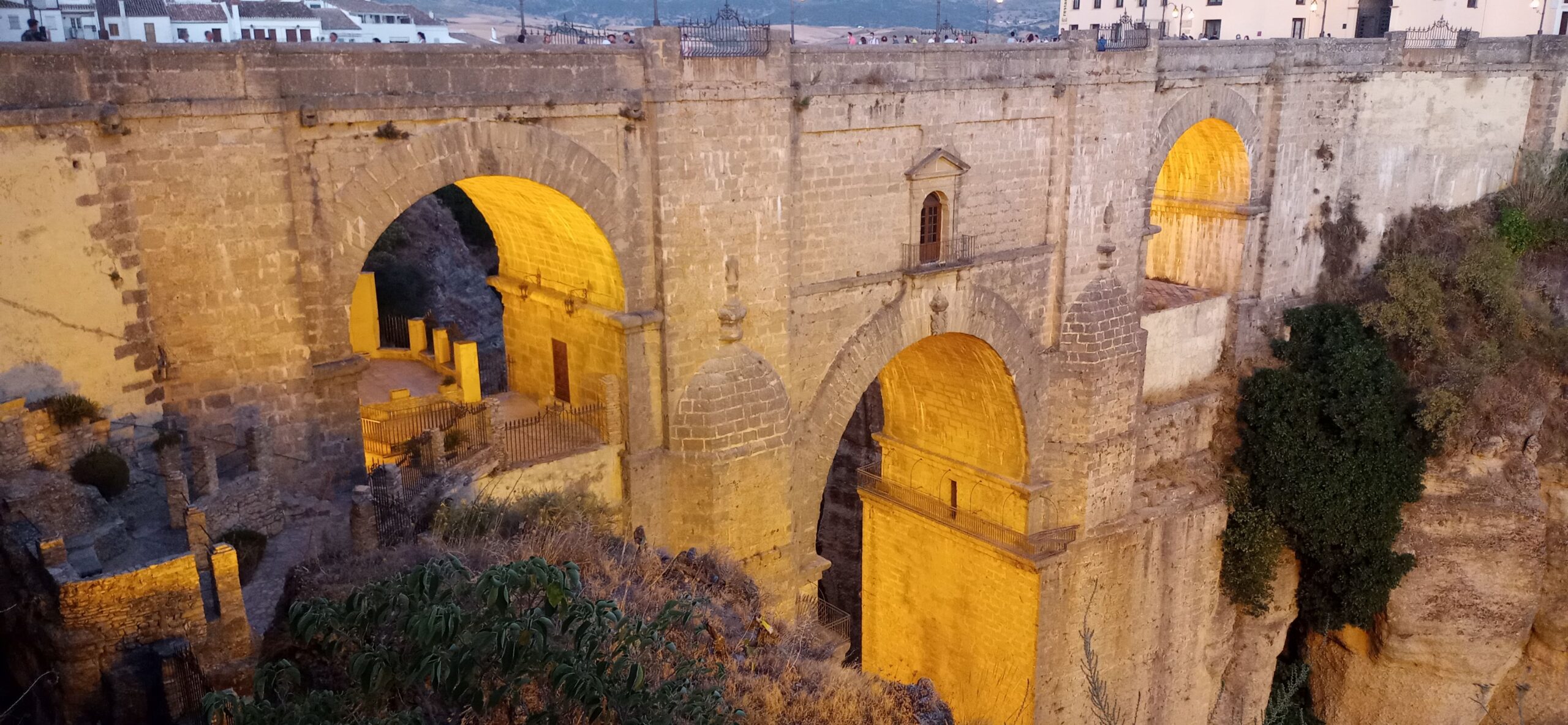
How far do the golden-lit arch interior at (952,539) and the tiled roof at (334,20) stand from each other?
73.1ft

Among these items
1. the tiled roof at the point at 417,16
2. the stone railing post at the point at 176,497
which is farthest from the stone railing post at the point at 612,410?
the tiled roof at the point at 417,16

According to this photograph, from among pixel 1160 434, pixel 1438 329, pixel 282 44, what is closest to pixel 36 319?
pixel 282 44

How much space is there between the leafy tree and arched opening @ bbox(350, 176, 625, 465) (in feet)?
16.7

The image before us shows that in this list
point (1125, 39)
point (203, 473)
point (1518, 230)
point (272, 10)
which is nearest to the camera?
point (203, 473)

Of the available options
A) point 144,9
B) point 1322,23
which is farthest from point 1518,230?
point 144,9

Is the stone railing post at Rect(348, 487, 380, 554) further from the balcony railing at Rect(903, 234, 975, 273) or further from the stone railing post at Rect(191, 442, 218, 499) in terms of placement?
the balcony railing at Rect(903, 234, 975, 273)

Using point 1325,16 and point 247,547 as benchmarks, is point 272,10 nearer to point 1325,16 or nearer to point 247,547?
point 247,547

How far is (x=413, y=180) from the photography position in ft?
36.3

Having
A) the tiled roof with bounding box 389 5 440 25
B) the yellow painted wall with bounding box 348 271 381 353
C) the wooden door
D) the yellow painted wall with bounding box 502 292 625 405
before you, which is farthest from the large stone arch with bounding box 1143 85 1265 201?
the tiled roof with bounding box 389 5 440 25

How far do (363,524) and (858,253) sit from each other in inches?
275

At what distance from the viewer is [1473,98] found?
890 inches

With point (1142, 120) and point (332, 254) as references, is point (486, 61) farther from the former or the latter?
point (1142, 120)

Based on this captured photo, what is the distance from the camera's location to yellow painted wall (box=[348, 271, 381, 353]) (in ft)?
58.5

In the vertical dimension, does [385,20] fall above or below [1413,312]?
above
